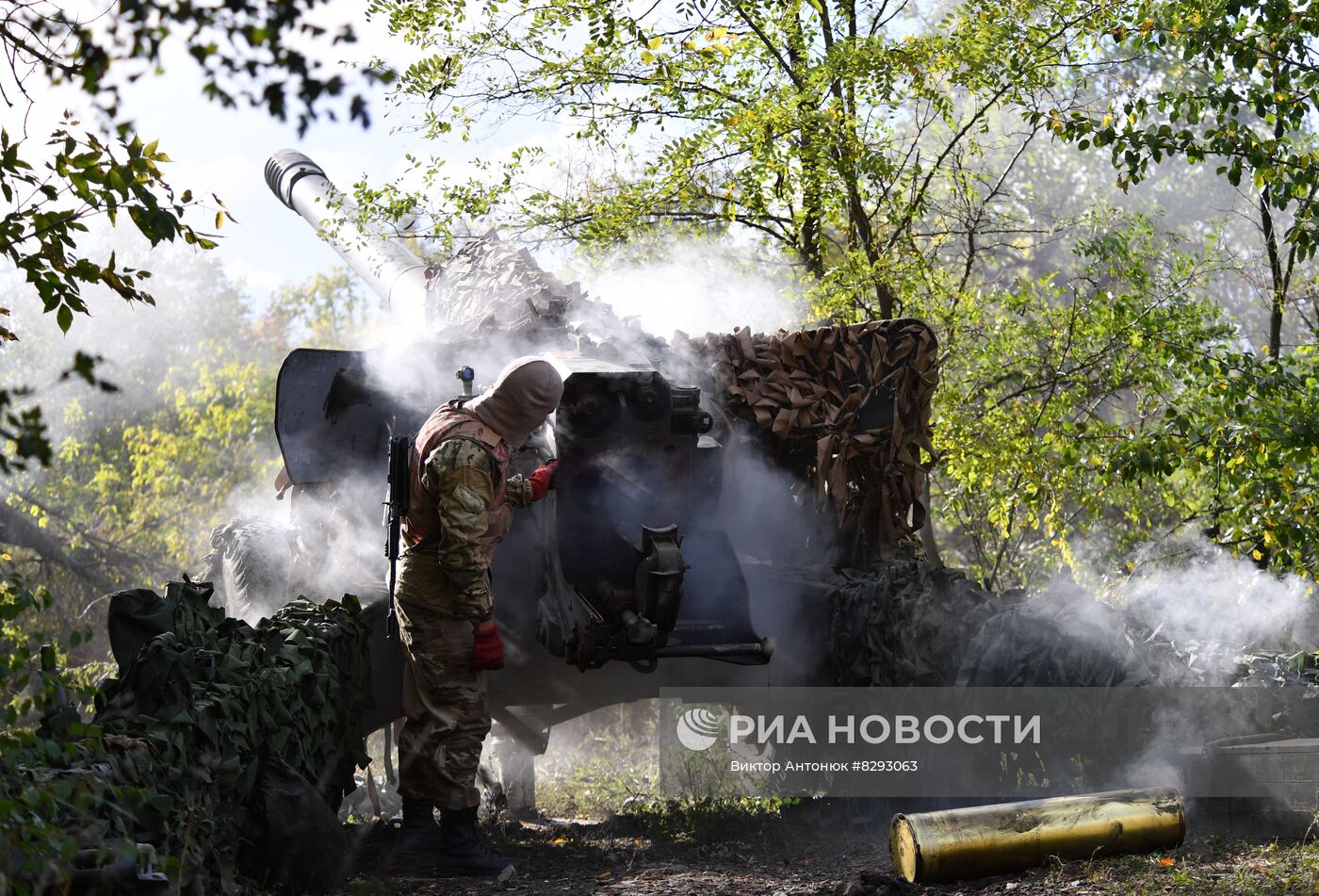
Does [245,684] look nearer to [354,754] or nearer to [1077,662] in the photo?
[354,754]

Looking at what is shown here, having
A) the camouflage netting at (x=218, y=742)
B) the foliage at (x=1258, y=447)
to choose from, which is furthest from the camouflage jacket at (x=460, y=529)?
the foliage at (x=1258, y=447)

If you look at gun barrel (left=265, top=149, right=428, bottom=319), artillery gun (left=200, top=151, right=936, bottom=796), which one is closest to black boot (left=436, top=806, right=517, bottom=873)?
artillery gun (left=200, top=151, right=936, bottom=796)

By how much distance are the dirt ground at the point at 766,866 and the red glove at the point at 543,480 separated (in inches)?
65.8

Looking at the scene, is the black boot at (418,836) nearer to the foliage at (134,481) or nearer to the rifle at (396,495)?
the rifle at (396,495)

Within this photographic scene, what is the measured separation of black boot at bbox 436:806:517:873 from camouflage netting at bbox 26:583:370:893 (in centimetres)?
55

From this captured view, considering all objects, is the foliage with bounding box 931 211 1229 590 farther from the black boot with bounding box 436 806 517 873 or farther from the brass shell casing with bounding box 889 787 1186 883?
the black boot with bounding box 436 806 517 873

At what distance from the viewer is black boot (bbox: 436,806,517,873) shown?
614 cm

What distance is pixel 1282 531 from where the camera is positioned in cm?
721

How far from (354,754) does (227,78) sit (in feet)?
12.0

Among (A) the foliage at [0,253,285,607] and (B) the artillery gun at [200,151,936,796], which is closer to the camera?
(B) the artillery gun at [200,151,936,796]

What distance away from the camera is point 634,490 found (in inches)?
265

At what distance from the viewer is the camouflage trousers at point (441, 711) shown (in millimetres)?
6172

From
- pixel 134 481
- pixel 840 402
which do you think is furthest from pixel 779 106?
pixel 134 481

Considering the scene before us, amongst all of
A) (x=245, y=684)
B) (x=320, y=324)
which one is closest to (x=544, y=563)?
(x=245, y=684)
